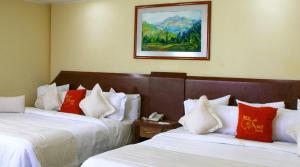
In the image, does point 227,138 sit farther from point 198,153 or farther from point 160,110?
point 160,110

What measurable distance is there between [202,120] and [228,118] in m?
0.30

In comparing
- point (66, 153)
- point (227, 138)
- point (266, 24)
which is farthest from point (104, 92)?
point (266, 24)

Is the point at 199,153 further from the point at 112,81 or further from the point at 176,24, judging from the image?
the point at 112,81

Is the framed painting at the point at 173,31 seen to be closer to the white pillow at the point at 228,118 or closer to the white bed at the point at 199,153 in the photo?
the white pillow at the point at 228,118

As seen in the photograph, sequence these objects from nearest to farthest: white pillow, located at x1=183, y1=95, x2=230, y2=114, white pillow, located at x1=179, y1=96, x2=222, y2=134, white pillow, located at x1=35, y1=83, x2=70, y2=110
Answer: white pillow, located at x1=179, y1=96, x2=222, y2=134 < white pillow, located at x1=183, y1=95, x2=230, y2=114 < white pillow, located at x1=35, y1=83, x2=70, y2=110

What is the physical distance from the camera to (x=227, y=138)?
10.4ft

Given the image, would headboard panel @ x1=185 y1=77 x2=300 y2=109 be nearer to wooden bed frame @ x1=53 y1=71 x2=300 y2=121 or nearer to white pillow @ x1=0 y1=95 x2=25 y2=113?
wooden bed frame @ x1=53 y1=71 x2=300 y2=121

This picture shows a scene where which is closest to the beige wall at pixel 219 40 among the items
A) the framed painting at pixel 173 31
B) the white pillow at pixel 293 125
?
the framed painting at pixel 173 31

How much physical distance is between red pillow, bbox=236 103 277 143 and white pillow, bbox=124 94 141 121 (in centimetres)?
151

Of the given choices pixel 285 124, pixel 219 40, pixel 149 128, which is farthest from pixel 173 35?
pixel 285 124

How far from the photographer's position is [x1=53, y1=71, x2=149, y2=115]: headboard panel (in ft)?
14.4

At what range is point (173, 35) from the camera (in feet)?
13.9

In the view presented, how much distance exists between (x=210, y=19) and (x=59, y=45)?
2.58 m

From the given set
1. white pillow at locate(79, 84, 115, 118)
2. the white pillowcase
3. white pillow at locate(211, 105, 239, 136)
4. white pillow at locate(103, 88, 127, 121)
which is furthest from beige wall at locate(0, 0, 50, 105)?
the white pillowcase
